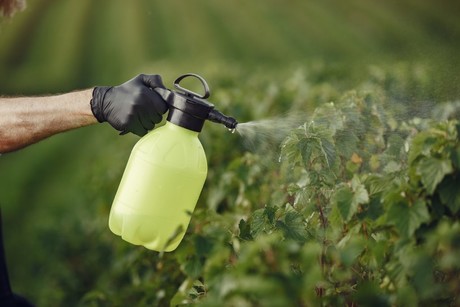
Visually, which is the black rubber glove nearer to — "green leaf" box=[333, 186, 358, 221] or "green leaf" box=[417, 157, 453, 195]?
"green leaf" box=[333, 186, 358, 221]

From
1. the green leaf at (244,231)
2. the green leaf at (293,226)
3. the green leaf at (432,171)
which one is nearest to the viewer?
the green leaf at (432,171)

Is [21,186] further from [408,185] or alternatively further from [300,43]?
[300,43]

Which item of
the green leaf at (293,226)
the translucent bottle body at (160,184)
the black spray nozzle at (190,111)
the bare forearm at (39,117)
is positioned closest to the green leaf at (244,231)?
the green leaf at (293,226)

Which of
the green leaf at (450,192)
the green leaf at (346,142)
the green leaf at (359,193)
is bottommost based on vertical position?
the green leaf at (346,142)

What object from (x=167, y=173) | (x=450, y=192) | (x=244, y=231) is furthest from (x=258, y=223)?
(x=450, y=192)

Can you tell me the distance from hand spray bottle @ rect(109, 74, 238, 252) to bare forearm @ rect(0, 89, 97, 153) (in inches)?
15.8

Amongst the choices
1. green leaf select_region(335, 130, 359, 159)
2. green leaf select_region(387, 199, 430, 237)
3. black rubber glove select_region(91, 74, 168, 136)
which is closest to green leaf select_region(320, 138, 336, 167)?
green leaf select_region(335, 130, 359, 159)

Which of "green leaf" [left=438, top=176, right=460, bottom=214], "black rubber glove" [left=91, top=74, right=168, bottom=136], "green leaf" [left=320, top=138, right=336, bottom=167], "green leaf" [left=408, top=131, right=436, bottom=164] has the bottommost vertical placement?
"black rubber glove" [left=91, top=74, right=168, bottom=136]

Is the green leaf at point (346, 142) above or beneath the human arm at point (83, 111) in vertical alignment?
above

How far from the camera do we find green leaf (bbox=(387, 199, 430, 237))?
182 centimetres

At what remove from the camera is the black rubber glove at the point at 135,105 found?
2.51 meters

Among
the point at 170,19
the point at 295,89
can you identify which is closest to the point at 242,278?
the point at 295,89

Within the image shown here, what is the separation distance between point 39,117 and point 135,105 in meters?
0.57

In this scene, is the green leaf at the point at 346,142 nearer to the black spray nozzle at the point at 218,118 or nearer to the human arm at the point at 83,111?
the black spray nozzle at the point at 218,118
